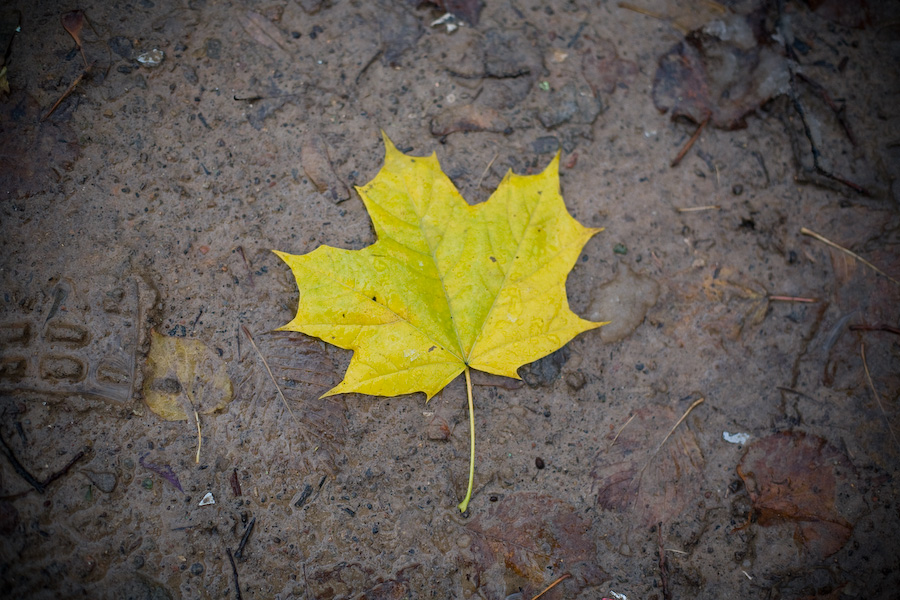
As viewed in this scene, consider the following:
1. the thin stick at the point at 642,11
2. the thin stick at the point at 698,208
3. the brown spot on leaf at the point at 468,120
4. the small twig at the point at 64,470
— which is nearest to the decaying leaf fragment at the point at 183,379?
the small twig at the point at 64,470

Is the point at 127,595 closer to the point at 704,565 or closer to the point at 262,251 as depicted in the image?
the point at 262,251

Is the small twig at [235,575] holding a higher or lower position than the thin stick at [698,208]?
lower

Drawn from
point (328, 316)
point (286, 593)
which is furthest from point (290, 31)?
point (286, 593)

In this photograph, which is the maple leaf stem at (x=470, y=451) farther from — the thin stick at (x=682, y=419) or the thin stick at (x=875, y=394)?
the thin stick at (x=875, y=394)

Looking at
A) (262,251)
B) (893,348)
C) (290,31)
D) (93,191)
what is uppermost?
(290,31)

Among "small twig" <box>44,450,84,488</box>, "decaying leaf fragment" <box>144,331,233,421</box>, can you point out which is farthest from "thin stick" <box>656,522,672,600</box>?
"small twig" <box>44,450,84,488</box>

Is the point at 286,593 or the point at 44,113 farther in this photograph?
the point at 44,113

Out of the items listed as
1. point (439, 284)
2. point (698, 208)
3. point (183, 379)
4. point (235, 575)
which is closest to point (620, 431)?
point (439, 284)

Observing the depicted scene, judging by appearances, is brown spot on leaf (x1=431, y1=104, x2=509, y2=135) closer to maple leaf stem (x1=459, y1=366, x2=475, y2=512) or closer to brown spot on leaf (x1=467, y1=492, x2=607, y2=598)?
maple leaf stem (x1=459, y1=366, x2=475, y2=512)
